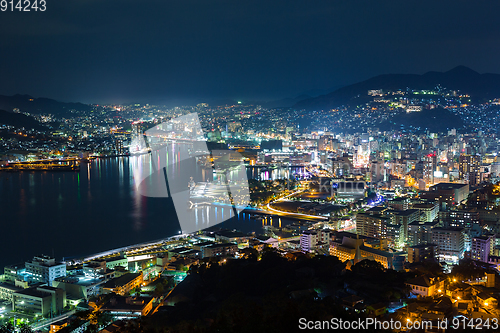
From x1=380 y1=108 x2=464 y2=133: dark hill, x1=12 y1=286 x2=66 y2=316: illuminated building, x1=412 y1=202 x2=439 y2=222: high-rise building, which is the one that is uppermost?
x1=380 y1=108 x2=464 y2=133: dark hill

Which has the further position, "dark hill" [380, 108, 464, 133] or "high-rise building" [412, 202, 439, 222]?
"dark hill" [380, 108, 464, 133]

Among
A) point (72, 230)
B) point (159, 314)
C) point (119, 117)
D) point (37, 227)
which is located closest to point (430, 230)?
point (159, 314)

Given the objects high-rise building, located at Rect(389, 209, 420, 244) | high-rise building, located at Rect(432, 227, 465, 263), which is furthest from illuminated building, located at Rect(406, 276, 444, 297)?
high-rise building, located at Rect(389, 209, 420, 244)

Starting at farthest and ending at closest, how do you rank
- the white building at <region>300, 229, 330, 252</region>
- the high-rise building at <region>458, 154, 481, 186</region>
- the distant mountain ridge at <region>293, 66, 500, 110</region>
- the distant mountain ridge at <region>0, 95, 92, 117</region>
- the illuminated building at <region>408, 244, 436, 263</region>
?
1. the distant mountain ridge at <region>293, 66, 500, 110</region>
2. the distant mountain ridge at <region>0, 95, 92, 117</region>
3. the high-rise building at <region>458, 154, 481, 186</region>
4. the white building at <region>300, 229, 330, 252</region>
5. the illuminated building at <region>408, 244, 436, 263</region>

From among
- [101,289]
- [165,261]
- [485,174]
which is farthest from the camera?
[485,174]

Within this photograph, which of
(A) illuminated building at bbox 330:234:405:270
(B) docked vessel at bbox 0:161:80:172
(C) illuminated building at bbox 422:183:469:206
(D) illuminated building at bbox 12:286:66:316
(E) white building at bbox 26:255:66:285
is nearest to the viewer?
(D) illuminated building at bbox 12:286:66:316

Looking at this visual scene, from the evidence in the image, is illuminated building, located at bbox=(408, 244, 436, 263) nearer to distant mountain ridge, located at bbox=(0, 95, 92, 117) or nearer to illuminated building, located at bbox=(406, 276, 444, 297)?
illuminated building, located at bbox=(406, 276, 444, 297)

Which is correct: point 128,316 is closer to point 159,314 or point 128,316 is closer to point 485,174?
point 159,314

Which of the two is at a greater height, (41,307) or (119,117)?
(119,117)
